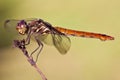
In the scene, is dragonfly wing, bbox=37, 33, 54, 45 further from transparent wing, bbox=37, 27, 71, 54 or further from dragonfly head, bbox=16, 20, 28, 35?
dragonfly head, bbox=16, 20, 28, 35

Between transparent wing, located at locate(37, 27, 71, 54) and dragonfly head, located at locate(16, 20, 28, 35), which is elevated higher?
dragonfly head, located at locate(16, 20, 28, 35)

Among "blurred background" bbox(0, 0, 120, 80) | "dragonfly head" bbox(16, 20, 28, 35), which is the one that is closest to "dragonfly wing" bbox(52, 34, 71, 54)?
"dragonfly head" bbox(16, 20, 28, 35)

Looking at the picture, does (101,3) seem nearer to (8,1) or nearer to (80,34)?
(8,1)

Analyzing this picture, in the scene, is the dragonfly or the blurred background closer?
the dragonfly

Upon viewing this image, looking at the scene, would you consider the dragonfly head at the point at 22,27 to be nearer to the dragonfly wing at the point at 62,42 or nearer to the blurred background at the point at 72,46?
the dragonfly wing at the point at 62,42

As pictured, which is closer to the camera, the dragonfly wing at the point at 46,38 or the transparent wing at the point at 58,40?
the transparent wing at the point at 58,40

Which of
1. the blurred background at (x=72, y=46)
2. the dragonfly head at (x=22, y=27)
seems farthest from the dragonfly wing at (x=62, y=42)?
the blurred background at (x=72, y=46)
